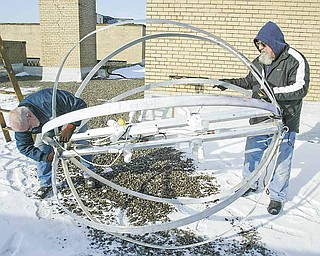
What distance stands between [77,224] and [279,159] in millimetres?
2214

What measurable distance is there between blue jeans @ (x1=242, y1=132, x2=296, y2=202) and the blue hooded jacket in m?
2.02

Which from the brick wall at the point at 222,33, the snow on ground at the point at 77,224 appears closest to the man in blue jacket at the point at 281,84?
the snow on ground at the point at 77,224

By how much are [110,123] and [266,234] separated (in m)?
1.90

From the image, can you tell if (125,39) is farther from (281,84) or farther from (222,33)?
(281,84)

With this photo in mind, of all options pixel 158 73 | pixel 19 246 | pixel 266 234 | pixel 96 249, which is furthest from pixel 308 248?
pixel 158 73

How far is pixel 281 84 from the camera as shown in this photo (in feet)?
10.1

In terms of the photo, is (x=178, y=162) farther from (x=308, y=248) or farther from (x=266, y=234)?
(x=308, y=248)

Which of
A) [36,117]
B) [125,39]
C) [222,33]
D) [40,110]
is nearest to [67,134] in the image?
[36,117]

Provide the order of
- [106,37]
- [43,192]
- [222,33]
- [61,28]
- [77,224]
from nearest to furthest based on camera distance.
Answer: [77,224] → [43,192] → [222,33] → [61,28] → [106,37]

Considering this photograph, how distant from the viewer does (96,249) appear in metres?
2.72

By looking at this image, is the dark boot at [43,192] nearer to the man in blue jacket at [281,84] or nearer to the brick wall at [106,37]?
the man in blue jacket at [281,84]

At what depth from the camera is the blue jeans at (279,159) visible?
321 cm

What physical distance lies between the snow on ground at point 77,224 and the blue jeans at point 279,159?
0.77 ft

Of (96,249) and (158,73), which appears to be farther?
(158,73)
